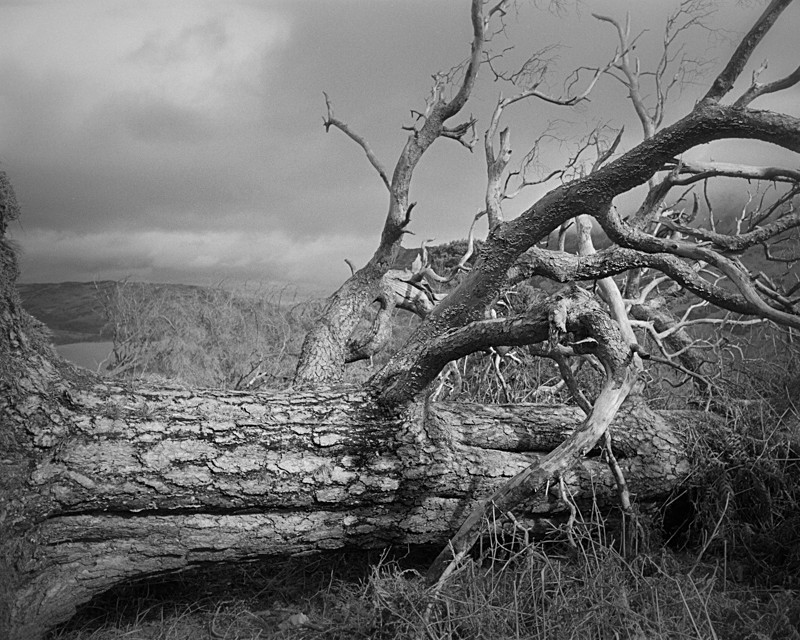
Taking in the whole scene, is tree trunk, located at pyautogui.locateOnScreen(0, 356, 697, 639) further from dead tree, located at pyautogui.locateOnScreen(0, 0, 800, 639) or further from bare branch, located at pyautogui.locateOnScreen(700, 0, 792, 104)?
bare branch, located at pyautogui.locateOnScreen(700, 0, 792, 104)

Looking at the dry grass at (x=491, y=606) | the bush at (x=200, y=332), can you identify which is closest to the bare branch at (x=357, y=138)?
the bush at (x=200, y=332)

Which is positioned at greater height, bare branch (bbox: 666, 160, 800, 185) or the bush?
bare branch (bbox: 666, 160, 800, 185)

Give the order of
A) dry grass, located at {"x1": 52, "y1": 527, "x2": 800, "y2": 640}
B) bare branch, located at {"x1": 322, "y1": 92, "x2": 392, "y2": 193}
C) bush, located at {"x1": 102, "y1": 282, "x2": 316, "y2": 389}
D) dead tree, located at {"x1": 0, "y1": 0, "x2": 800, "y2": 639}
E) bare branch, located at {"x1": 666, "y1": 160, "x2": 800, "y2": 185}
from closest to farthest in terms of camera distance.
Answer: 1. dry grass, located at {"x1": 52, "y1": 527, "x2": 800, "y2": 640}
2. dead tree, located at {"x1": 0, "y1": 0, "x2": 800, "y2": 639}
3. bare branch, located at {"x1": 666, "y1": 160, "x2": 800, "y2": 185}
4. bare branch, located at {"x1": 322, "y1": 92, "x2": 392, "y2": 193}
5. bush, located at {"x1": 102, "y1": 282, "x2": 316, "y2": 389}

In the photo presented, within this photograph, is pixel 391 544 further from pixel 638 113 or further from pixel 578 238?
pixel 638 113

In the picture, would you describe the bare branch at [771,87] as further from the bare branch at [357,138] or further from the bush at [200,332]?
the bush at [200,332]

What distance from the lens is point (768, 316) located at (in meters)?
3.25

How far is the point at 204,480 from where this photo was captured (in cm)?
286

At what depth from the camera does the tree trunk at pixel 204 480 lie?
9.04ft

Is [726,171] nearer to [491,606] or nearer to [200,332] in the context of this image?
[491,606]

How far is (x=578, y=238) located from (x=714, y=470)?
2673 mm

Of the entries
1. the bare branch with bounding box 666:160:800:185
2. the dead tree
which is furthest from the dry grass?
the bare branch with bounding box 666:160:800:185

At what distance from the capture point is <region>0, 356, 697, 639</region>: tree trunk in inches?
108

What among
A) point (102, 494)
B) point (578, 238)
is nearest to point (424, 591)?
point (102, 494)

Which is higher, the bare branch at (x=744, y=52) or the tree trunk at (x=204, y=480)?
the bare branch at (x=744, y=52)
